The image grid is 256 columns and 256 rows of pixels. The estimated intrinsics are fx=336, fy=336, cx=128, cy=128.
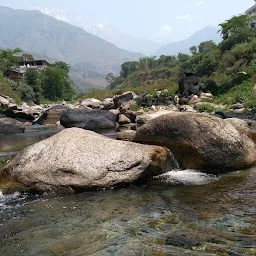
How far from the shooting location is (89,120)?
24.4m

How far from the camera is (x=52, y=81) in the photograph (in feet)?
289

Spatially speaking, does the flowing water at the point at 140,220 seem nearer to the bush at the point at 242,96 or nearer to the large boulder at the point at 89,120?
the large boulder at the point at 89,120

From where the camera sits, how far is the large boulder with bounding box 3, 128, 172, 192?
816 cm

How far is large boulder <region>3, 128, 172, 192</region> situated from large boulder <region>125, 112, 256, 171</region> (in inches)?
30.7

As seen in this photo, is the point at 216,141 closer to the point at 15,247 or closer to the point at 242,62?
the point at 15,247

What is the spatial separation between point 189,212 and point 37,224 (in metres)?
2.78

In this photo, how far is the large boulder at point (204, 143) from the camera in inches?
373

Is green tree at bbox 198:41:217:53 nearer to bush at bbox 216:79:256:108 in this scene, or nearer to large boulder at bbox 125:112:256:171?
bush at bbox 216:79:256:108

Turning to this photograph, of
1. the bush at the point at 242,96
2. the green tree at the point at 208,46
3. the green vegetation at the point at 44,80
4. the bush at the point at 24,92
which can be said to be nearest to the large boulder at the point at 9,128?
the bush at the point at 242,96

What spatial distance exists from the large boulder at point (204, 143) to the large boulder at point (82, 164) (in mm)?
780

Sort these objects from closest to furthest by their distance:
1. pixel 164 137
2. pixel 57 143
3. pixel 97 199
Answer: pixel 97 199 < pixel 57 143 < pixel 164 137

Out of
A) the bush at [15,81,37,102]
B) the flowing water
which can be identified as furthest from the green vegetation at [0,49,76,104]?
the flowing water

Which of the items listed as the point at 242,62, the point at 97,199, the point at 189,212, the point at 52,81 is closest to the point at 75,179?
the point at 97,199

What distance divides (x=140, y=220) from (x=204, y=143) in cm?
422
